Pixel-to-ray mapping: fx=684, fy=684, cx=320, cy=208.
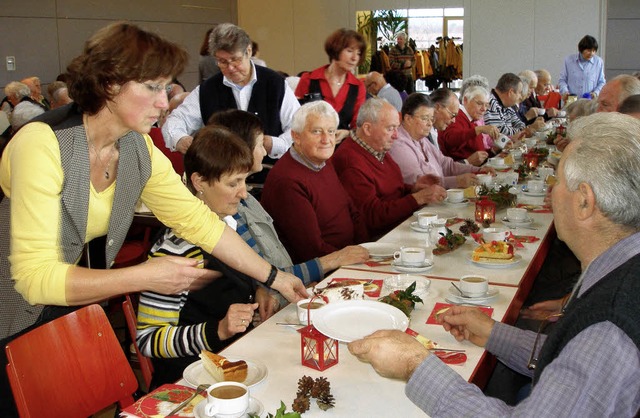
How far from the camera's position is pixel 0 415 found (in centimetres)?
206

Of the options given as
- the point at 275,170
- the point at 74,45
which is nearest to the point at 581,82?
the point at 74,45

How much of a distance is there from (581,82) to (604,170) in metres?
10.5

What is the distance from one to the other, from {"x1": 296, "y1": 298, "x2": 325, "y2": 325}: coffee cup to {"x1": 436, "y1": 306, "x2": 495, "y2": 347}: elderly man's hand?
399mm

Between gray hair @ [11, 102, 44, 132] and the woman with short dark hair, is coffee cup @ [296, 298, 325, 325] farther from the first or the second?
gray hair @ [11, 102, 44, 132]

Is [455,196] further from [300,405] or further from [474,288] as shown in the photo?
[300,405]

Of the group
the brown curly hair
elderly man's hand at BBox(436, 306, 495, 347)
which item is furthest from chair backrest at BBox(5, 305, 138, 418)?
elderly man's hand at BBox(436, 306, 495, 347)

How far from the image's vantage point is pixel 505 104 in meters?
8.23

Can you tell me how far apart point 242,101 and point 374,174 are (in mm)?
1011

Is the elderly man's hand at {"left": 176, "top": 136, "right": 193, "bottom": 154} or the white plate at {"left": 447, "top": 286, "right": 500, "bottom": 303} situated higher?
the elderly man's hand at {"left": 176, "top": 136, "right": 193, "bottom": 154}

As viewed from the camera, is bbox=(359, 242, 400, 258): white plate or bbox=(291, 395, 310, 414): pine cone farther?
bbox=(359, 242, 400, 258): white plate

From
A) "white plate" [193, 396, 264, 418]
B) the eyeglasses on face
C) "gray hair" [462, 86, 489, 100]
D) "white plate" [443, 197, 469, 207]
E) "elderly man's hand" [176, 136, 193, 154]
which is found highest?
the eyeglasses on face

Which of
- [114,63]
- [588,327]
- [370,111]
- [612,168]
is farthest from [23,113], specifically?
[588,327]

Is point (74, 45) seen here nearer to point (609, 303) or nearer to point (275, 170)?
point (275, 170)

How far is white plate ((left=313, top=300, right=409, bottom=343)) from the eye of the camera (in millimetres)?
2023
